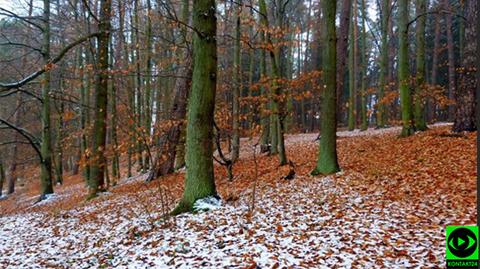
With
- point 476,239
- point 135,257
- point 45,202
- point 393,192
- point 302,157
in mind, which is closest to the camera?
point 476,239

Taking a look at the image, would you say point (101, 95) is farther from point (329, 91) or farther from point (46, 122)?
point (329, 91)

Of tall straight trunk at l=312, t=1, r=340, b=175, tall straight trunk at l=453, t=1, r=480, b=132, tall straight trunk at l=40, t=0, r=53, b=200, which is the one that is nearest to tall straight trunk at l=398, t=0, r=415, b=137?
tall straight trunk at l=453, t=1, r=480, b=132

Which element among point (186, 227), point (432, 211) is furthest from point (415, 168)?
point (186, 227)

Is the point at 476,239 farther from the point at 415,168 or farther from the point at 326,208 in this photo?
the point at 415,168

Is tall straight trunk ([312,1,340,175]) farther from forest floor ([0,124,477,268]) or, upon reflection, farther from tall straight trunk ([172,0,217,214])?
A: tall straight trunk ([172,0,217,214])

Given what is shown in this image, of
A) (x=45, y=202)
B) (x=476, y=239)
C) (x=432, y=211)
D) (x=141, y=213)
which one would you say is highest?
(x=476, y=239)

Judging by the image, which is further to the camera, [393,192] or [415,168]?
[415,168]

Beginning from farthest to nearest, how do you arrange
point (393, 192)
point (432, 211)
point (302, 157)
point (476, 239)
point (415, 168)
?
point (302, 157), point (415, 168), point (393, 192), point (432, 211), point (476, 239)

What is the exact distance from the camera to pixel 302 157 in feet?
41.0

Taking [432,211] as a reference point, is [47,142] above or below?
above

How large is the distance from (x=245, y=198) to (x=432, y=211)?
12.2 feet

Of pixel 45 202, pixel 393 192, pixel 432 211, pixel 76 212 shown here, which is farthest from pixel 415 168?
pixel 45 202

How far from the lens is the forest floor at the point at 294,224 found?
14.4 ft

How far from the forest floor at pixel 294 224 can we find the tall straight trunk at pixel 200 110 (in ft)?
1.60
